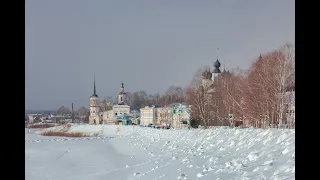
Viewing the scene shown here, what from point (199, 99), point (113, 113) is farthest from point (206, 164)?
point (113, 113)

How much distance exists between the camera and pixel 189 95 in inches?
491

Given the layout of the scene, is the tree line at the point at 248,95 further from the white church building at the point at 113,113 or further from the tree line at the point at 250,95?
the white church building at the point at 113,113

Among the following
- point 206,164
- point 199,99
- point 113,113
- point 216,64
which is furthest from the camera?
point 113,113

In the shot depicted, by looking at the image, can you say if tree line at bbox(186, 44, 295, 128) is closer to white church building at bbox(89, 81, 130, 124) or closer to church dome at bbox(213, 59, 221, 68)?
church dome at bbox(213, 59, 221, 68)

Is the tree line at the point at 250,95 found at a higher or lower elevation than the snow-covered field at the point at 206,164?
higher

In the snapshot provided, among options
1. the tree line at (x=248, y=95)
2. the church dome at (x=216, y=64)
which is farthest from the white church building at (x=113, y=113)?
the church dome at (x=216, y=64)

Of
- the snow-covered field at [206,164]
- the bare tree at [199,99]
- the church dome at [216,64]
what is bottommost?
the snow-covered field at [206,164]

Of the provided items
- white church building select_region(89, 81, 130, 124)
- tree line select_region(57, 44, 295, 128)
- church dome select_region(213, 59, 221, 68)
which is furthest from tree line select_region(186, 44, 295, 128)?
white church building select_region(89, 81, 130, 124)

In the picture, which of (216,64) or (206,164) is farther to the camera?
(216,64)

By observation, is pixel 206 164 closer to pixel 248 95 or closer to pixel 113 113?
pixel 248 95
